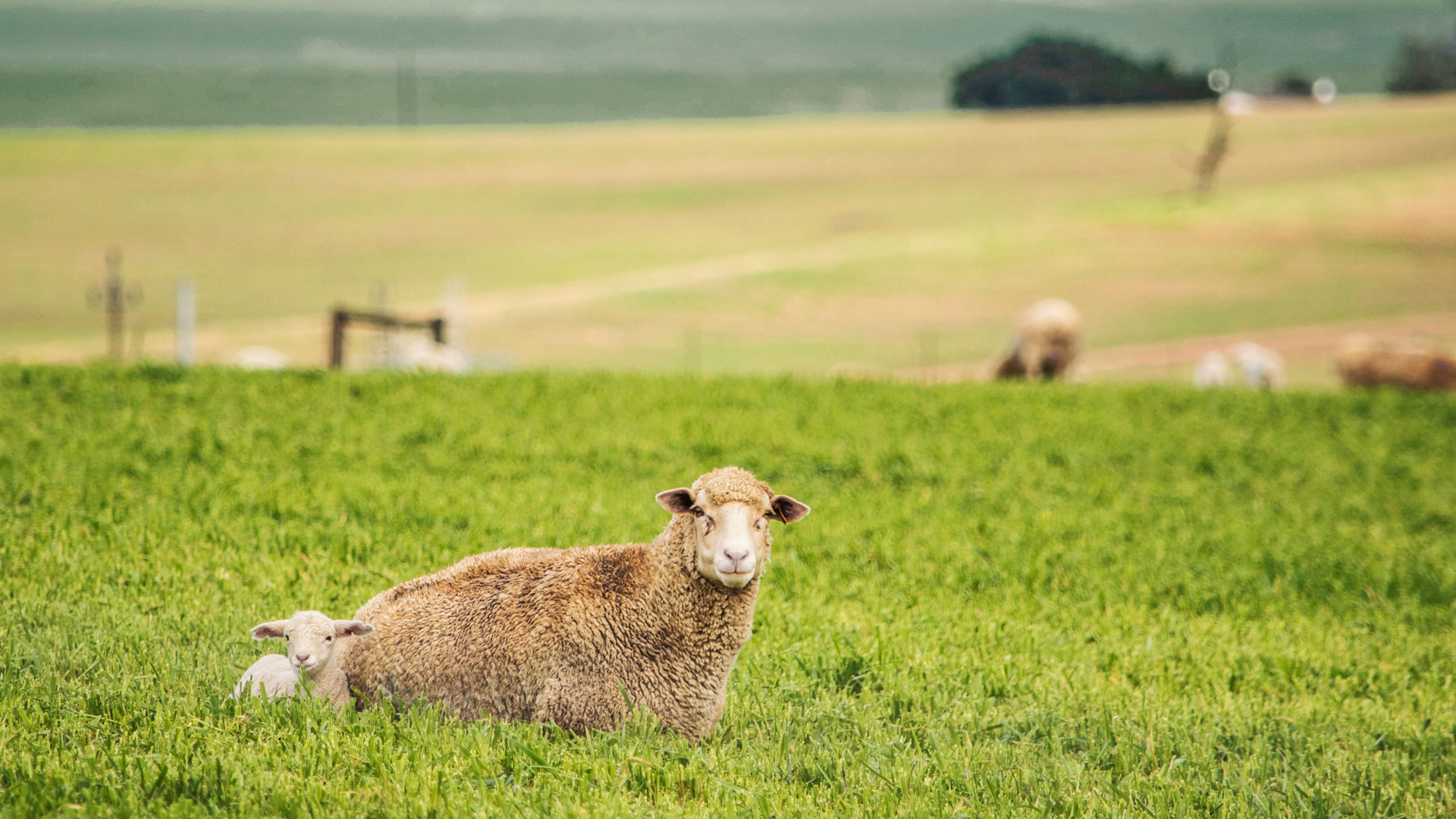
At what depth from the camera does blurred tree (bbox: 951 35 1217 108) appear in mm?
16312

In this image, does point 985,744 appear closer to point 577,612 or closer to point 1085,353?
point 577,612

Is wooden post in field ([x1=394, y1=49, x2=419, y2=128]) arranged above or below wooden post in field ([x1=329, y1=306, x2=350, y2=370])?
above

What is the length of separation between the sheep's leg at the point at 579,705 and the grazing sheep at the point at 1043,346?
2062cm

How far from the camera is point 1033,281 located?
5631cm

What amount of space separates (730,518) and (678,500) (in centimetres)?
41

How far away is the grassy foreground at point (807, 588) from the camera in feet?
16.8

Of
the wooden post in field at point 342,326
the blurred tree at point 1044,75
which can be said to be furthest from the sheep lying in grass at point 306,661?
the blurred tree at point 1044,75

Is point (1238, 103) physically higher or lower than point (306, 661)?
higher

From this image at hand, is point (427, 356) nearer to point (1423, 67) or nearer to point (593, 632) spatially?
point (593, 632)

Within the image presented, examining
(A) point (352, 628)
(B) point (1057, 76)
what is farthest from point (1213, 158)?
(A) point (352, 628)

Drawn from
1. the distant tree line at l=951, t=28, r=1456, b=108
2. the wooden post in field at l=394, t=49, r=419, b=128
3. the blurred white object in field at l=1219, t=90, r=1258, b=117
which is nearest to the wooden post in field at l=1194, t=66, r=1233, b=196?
the blurred white object in field at l=1219, t=90, r=1258, b=117

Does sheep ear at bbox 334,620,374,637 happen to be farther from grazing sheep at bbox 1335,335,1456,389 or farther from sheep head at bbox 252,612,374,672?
grazing sheep at bbox 1335,335,1456,389

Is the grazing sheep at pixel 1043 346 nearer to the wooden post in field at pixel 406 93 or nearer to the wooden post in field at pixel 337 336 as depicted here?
the wooden post in field at pixel 337 336

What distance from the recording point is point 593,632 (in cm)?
564
